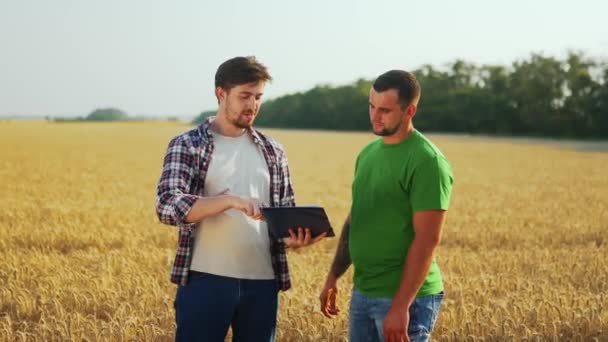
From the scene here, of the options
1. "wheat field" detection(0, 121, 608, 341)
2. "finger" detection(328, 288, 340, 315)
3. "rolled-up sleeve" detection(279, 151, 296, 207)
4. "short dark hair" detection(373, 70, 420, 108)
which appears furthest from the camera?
"wheat field" detection(0, 121, 608, 341)

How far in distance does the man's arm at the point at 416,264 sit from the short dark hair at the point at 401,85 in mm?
506

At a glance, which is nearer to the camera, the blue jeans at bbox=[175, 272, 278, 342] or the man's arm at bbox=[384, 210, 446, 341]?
the man's arm at bbox=[384, 210, 446, 341]

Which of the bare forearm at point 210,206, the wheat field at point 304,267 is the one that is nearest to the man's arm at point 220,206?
the bare forearm at point 210,206

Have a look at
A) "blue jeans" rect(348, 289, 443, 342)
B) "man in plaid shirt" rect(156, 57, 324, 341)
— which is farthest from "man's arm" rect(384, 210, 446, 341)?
"man in plaid shirt" rect(156, 57, 324, 341)

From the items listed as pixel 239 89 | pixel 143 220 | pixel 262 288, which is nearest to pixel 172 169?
pixel 239 89

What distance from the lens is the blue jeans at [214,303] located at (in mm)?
3199

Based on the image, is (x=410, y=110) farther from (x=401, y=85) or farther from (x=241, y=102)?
(x=241, y=102)

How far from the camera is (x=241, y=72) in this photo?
3.12 meters

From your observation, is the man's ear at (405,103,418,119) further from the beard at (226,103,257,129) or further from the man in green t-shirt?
the beard at (226,103,257,129)

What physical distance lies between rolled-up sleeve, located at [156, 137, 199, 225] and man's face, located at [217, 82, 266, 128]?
246mm

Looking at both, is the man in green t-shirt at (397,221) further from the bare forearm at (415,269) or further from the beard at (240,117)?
the beard at (240,117)

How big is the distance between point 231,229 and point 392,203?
0.76 meters

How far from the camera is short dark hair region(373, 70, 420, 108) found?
301 cm

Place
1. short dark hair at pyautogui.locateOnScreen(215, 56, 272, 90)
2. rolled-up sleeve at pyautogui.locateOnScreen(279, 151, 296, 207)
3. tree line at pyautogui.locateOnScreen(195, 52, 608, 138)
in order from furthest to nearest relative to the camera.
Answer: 1. tree line at pyautogui.locateOnScreen(195, 52, 608, 138)
2. rolled-up sleeve at pyautogui.locateOnScreen(279, 151, 296, 207)
3. short dark hair at pyautogui.locateOnScreen(215, 56, 272, 90)
